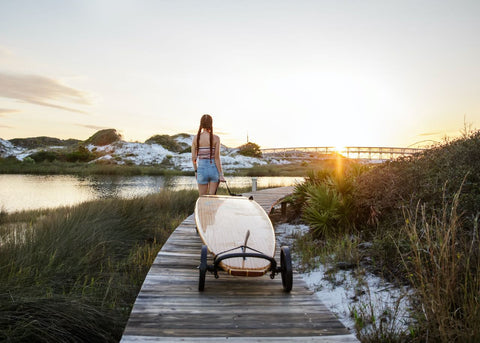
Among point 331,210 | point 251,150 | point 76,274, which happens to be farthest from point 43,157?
point 331,210

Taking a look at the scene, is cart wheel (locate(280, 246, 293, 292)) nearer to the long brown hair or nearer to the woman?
the woman

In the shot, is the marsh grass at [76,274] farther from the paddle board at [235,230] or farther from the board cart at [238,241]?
the paddle board at [235,230]

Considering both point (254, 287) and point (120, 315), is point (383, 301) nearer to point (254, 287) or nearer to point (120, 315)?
point (254, 287)

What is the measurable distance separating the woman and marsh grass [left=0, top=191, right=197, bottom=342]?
1.77m

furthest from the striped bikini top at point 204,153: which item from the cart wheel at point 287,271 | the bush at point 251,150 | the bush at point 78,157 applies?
the bush at point 251,150

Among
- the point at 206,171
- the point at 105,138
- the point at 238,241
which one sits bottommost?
the point at 238,241

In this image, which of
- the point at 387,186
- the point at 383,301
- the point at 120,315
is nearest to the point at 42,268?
the point at 120,315

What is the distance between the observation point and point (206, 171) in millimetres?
6090

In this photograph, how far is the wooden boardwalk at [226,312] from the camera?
8.63 ft

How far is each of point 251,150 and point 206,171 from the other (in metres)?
68.4

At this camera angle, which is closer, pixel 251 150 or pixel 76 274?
pixel 76 274

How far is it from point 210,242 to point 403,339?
7.31ft

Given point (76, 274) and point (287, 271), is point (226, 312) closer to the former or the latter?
point (287, 271)

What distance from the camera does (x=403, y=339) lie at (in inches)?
105
